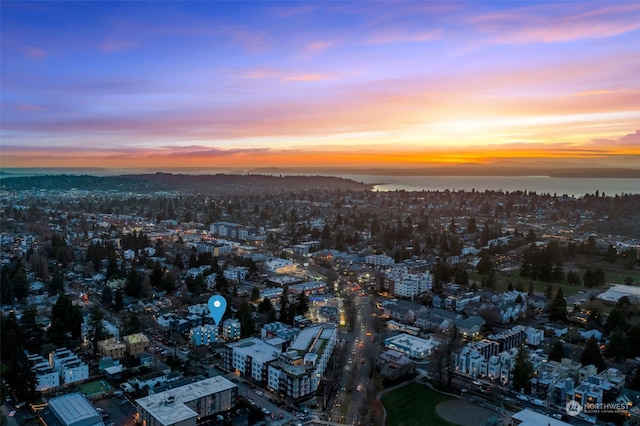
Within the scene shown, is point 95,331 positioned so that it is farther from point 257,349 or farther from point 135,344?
point 257,349

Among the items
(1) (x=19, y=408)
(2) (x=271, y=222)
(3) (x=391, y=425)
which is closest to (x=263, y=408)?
(3) (x=391, y=425)

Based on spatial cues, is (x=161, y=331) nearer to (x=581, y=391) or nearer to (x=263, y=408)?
(x=263, y=408)

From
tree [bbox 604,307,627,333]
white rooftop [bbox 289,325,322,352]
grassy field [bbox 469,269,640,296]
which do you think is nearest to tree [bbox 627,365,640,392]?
tree [bbox 604,307,627,333]

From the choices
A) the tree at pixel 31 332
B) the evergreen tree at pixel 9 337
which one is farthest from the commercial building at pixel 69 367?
the tree at pixel 31 332

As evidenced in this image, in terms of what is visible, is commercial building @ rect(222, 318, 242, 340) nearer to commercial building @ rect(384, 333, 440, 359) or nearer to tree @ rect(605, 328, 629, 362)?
commercial building @ rect(384, 333, 440, 359)

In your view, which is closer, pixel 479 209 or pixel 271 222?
pixel 271 222

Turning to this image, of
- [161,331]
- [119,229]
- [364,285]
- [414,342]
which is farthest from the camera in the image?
[119,229]
